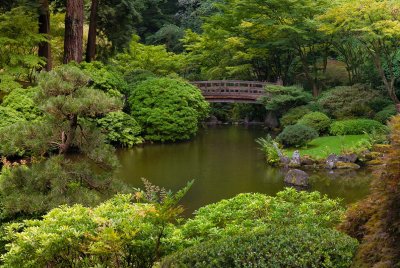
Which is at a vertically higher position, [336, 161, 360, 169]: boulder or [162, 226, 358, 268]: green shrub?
[162, 226, 358, 268]: green shrub

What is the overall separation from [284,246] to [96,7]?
16.1 metres

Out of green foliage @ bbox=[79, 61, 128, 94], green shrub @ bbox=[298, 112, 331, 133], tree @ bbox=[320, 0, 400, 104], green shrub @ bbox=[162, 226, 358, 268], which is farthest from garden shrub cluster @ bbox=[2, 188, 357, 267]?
green foliage @ bbox=[79, 61, 128, 94]

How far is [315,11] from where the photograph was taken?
20234mm

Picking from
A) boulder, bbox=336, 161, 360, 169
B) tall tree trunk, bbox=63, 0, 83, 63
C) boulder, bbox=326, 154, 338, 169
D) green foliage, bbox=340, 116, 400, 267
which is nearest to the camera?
green foliage, bbox=340, 116, 400, 267

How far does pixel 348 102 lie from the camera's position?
16844mm

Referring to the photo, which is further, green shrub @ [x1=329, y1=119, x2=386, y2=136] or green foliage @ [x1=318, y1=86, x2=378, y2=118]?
green foliage @ [x1=318, y1=86, x2=378, y2=118]

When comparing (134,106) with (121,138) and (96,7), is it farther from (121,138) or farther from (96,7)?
(96,7)

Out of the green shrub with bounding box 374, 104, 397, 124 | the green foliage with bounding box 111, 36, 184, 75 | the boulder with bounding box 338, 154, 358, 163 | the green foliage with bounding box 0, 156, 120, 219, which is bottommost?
the boulder with bounding box 338, 154, 358, 163

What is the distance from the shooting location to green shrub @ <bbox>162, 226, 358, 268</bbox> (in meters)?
3.61

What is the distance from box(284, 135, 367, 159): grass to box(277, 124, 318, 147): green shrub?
20 centimetres

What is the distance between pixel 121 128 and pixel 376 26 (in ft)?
29.2

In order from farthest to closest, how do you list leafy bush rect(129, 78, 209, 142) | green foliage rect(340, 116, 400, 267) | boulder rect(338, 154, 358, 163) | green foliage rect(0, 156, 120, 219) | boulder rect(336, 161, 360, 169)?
leafy bush rect(129, 78, 209, 142) → boulder rect(338, 154, 358, 163) → boulder rect(336, 161, 360, 169) → green foliage rect(0, 156, 120, 219) → green foliage rect(340, 116, 400, 267)

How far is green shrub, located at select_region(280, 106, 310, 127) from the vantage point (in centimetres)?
1764

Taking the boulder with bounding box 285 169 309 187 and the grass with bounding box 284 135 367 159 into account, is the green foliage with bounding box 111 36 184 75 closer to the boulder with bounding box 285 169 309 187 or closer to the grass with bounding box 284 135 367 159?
the grass with bounding box 284 135 367 159
